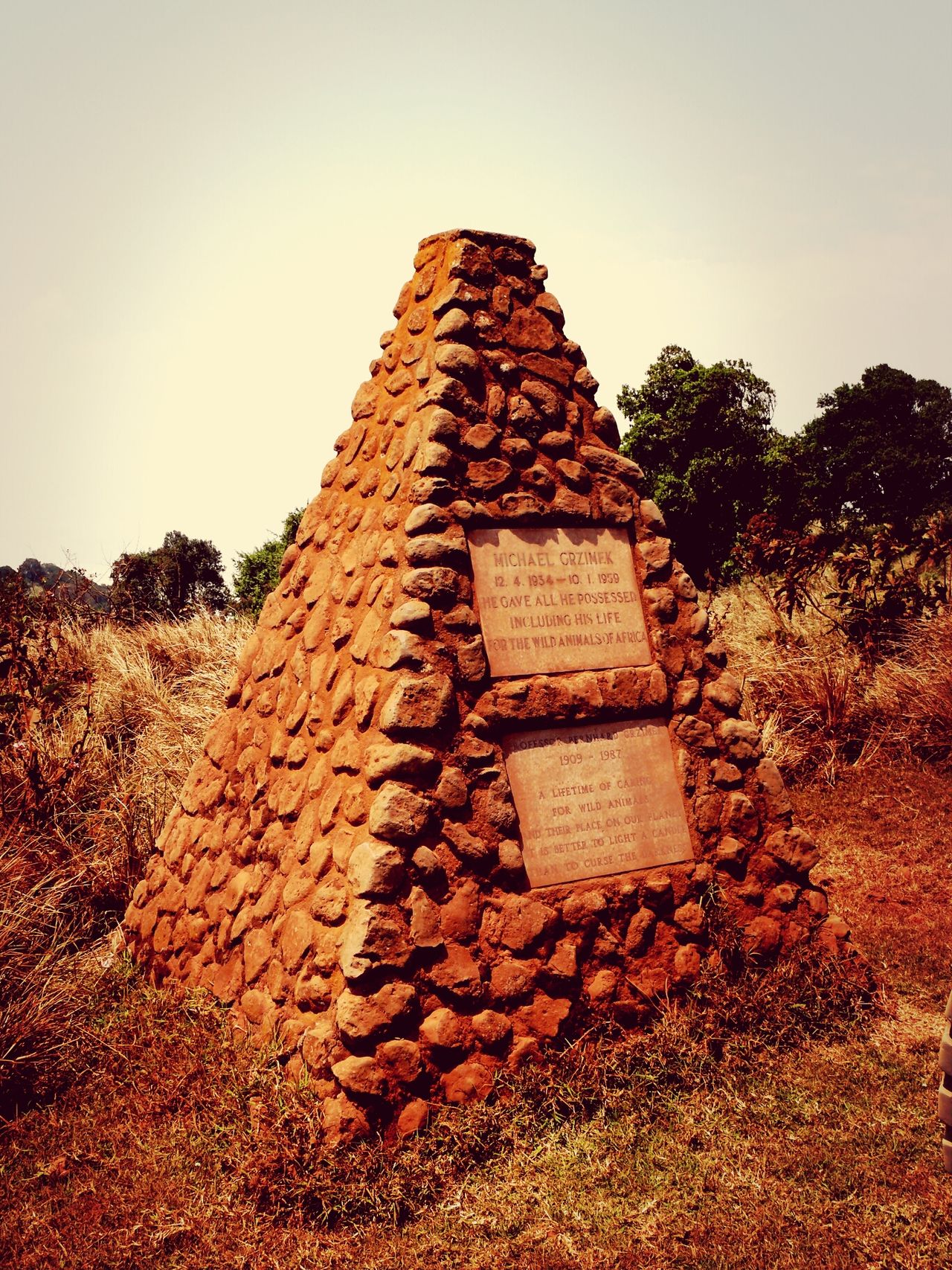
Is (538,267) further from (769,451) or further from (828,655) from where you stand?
(769,451)

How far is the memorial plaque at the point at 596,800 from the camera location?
4320mm

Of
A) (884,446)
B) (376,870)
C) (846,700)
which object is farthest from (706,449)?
(376,870)

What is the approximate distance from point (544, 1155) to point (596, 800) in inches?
56.8

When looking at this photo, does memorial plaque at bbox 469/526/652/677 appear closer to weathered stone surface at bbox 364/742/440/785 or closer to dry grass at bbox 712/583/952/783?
weathered stone surface at bbox 364/742/440/785

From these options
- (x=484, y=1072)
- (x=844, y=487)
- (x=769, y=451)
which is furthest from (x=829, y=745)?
(x=844, y=487)

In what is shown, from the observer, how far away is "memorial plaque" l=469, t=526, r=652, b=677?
4.43 metres

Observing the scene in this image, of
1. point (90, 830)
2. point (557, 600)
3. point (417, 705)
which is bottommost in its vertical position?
point (90, 830)

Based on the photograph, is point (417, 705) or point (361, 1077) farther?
point (417, 705)

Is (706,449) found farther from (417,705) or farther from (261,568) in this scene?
(417,705)

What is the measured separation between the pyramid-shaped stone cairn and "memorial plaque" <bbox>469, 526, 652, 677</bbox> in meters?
0.01

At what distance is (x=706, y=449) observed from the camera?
78.3 ft

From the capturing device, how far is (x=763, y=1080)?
416 centimetres

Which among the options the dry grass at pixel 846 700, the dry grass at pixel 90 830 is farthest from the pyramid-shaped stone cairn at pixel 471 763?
the dry grass at pixel 846 700

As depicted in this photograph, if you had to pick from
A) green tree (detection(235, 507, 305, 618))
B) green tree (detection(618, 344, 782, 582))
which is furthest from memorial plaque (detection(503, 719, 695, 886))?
green tree (detection(618, 344, 782, 582))
